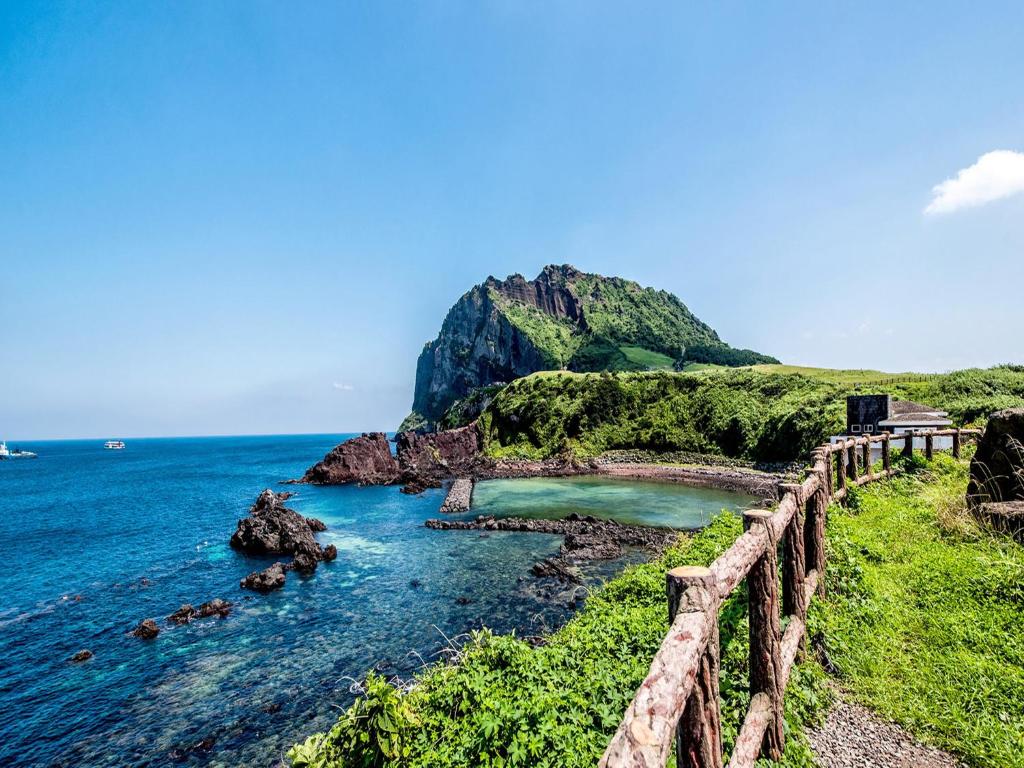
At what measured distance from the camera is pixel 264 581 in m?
23.5

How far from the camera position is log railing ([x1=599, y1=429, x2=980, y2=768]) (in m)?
2.28

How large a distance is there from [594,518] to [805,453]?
2837 centimetres

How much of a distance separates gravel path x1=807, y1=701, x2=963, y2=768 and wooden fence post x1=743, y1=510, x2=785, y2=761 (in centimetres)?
88

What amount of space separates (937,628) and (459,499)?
39.8m

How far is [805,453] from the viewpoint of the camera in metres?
48.0

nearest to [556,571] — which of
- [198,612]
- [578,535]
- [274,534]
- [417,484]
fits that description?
[578,535]

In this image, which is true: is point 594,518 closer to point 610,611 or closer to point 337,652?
point 337,652

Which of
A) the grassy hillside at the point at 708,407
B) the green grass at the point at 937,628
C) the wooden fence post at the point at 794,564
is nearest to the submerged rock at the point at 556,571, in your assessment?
the green grass at the point at 937,628

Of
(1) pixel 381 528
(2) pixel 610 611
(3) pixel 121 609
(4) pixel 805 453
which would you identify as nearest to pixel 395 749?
(2) pixel 610 611

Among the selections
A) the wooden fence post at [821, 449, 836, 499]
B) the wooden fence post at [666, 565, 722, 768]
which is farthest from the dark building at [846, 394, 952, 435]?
the wooden fence post at [666, 565, 722, 768]

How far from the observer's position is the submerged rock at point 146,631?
18608 millimetres

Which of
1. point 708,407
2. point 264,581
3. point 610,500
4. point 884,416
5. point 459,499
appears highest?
point 708,407

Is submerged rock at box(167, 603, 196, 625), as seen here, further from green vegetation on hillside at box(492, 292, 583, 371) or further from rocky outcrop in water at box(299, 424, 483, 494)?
A: green vegetation on hillside at box(492, 292, 583, 371)

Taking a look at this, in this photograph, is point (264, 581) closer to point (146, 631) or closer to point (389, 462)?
point (146, 631)
